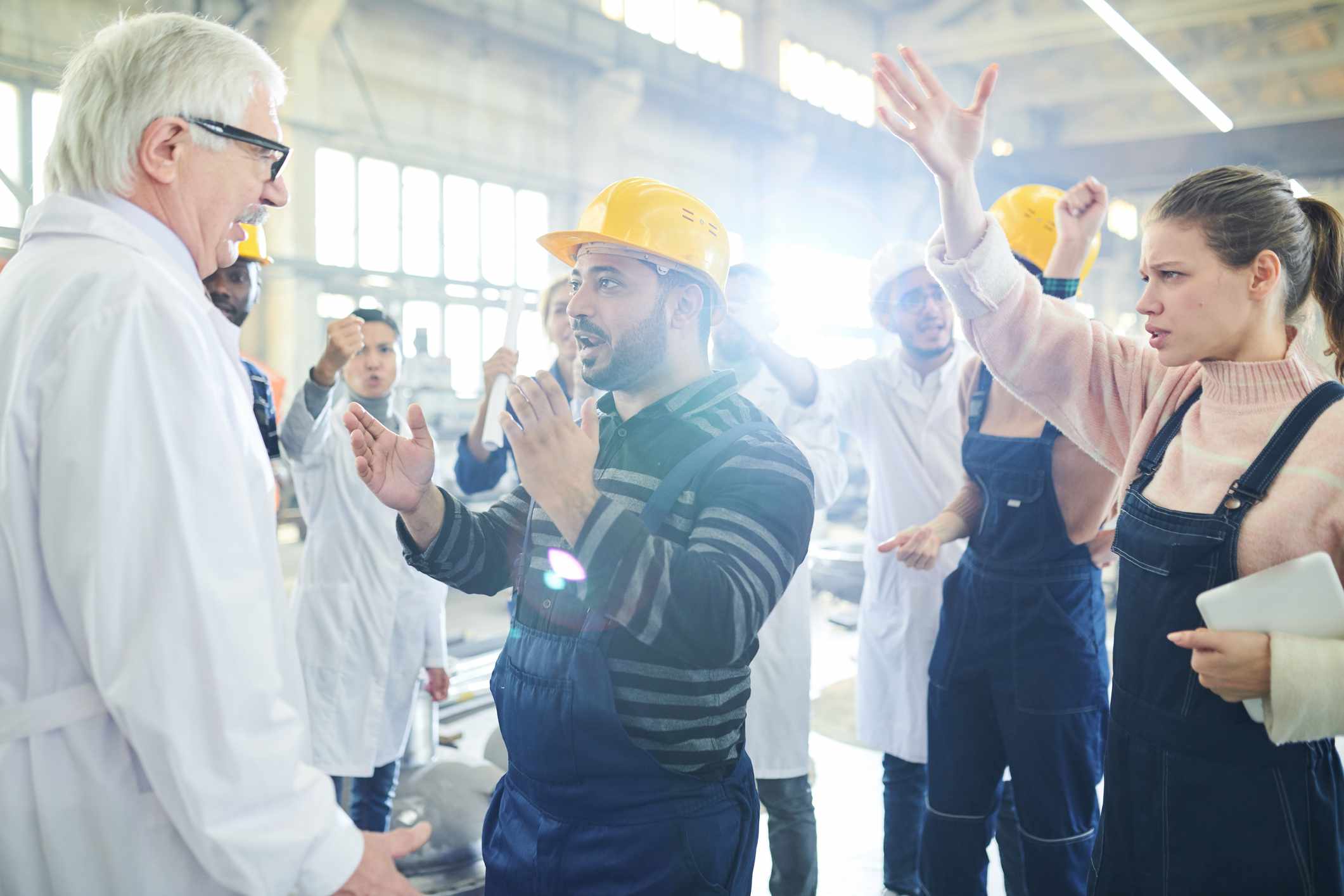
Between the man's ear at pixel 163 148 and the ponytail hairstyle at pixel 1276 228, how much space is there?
1.70m

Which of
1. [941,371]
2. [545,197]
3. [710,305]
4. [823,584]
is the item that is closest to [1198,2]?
[545,197]

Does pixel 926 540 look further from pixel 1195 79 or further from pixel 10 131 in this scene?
pixel 1195 79

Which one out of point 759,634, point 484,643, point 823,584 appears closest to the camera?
point 759,634

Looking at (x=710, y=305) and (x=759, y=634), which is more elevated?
(x=710, y=305)

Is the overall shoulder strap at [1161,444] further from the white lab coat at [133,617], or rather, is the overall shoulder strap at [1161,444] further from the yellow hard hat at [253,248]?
the yellow hard hat at [253,248]

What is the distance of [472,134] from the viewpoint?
10.7m

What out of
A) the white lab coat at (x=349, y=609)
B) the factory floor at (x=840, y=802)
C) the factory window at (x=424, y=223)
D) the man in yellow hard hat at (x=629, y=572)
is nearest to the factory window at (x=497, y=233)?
the factory window at (x=424, y=223)

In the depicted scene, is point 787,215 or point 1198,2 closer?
point 1198,2

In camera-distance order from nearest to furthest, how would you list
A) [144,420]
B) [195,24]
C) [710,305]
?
[144,420] < [195,24] < [710,305]

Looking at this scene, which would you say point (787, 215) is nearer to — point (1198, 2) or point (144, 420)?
point (1198, 2)

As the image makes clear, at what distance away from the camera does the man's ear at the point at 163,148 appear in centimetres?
129

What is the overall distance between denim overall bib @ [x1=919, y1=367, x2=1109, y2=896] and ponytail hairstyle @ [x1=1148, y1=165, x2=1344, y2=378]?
3.16 ft

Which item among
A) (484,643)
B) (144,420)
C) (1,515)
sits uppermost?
(144,420)

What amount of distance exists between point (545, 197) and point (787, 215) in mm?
4487
